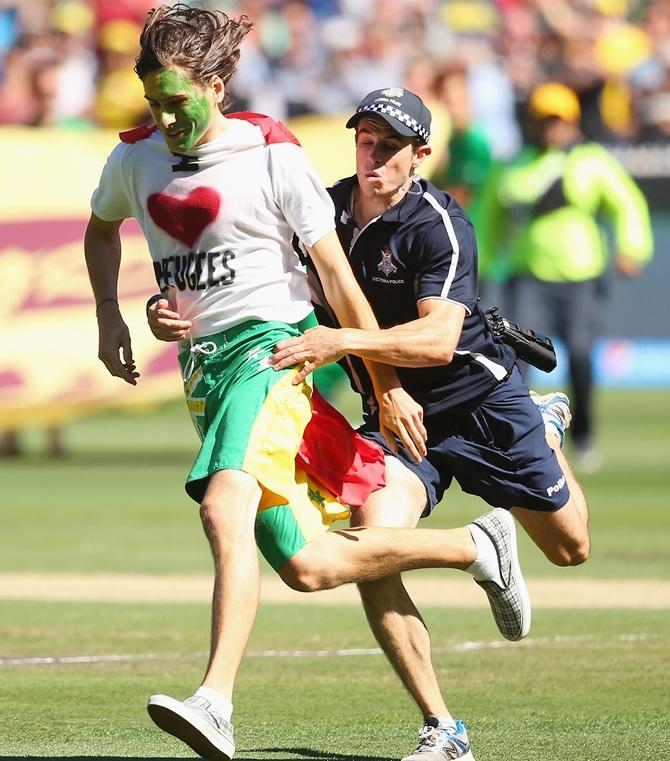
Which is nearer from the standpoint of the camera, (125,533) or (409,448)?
(409,448)

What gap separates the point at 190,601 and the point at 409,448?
3494 millimetres

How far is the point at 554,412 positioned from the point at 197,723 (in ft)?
9.64

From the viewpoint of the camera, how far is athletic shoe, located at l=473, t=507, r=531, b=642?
6133mm

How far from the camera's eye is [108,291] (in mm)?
6203

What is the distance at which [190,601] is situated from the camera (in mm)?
9211

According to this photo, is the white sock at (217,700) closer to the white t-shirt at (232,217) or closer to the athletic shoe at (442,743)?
the athletic shoe at (442,743)

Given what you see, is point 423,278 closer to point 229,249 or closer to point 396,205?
point 396,205

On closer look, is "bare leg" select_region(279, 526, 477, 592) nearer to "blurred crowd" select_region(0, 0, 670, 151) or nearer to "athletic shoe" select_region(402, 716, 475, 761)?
"athletic shoe" select_region(402, 716, 475, 761)

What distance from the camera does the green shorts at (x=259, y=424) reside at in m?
5.51

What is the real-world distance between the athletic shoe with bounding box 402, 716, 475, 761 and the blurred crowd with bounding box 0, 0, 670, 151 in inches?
589

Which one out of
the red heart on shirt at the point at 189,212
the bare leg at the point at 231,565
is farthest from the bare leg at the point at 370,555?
the red heart on shirt at the point at 189,212

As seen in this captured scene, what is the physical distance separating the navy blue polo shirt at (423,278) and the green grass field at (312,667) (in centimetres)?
116

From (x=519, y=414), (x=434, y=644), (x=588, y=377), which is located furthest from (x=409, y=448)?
(x=588, y=377)

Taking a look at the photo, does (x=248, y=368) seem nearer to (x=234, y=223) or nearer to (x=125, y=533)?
(x=234, y=223)
